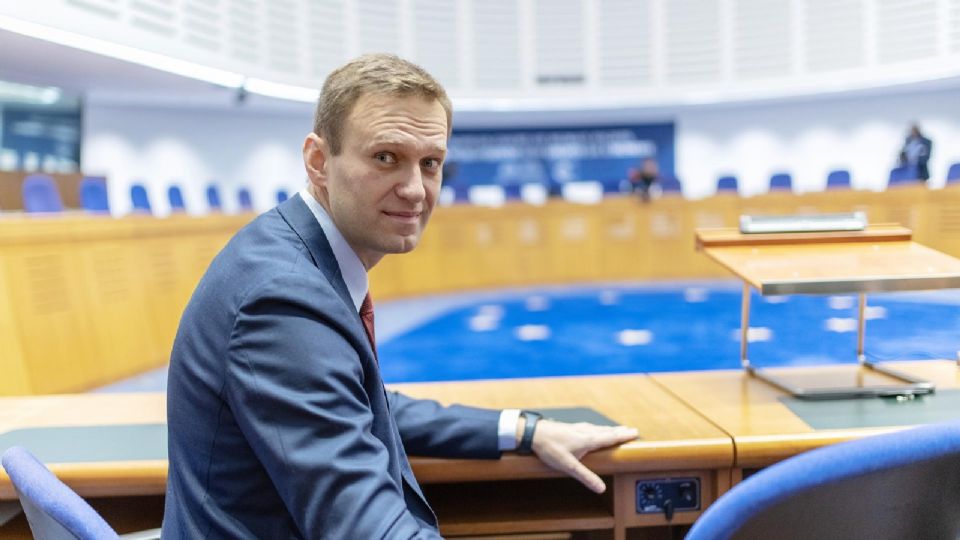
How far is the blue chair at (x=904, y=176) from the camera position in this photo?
833 centimetres

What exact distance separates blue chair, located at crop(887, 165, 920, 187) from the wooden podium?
7.32m

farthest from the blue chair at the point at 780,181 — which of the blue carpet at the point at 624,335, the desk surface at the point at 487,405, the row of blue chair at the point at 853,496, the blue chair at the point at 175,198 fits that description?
the row of blue chair at the point at 853,496

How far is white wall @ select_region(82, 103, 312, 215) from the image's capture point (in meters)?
12.1

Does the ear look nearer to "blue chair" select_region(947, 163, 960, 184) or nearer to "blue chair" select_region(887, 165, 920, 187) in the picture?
"blue chair" select_region(947, 163, 960, 184)

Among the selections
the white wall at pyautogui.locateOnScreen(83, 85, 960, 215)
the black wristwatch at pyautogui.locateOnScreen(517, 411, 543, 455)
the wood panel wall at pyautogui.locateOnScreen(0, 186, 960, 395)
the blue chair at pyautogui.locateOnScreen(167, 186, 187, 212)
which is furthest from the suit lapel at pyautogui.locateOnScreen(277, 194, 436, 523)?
the white wall at pyautogui.locateOnScreen(83, 85, 960, 215)

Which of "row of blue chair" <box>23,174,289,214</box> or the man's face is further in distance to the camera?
"row of blue chair" <box>23,174,289,214</box>

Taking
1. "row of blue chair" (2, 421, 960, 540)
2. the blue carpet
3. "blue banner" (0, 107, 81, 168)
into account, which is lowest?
the blue carpet

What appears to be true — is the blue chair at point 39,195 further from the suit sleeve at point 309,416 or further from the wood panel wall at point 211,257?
the suit sleeve at point 309,416

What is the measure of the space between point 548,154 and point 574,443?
48.0 feet

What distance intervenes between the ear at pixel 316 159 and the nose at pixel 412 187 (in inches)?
4.7

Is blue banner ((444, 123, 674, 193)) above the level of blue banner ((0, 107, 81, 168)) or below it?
below

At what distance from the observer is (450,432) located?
1.34 m

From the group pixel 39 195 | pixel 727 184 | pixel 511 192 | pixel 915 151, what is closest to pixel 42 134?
pixel 39 195

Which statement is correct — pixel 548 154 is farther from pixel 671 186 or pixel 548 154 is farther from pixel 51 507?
pixel 51 507
